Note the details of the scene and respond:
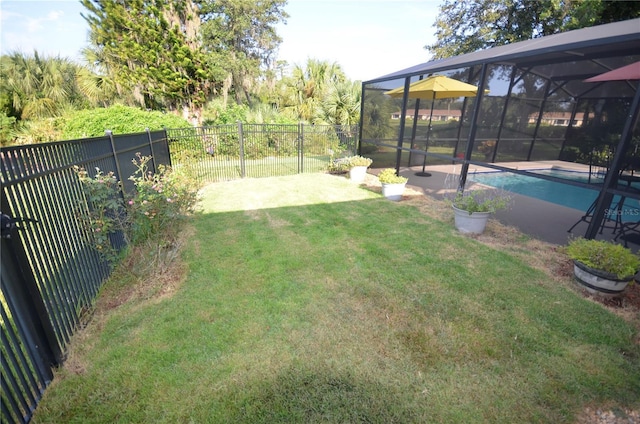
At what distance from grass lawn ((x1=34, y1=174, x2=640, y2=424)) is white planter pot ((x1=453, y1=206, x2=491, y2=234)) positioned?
2.05 feet

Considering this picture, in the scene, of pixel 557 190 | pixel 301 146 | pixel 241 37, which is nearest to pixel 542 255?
pixel 557 190

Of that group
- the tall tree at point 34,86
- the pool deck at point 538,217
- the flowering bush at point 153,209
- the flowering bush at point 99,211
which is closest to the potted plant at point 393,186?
the pool deck at point 538,217

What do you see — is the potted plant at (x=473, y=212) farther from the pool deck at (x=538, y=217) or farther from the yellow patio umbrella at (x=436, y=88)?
the yellow patio umbrella at (x=436, y=88)

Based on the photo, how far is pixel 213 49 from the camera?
14.9m

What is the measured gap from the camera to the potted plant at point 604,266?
2824 millimetres

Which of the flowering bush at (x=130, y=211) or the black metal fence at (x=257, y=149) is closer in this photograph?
the flowering bush at (x=130, y=211)

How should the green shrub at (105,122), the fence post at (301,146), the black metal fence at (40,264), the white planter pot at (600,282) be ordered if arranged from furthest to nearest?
1. the green shrub at (105,122)
2. the fence post at (301,146)
3. the white planter pot at (600,282)
4. the black metal fence at (40,264)

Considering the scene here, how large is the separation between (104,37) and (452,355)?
18.1m

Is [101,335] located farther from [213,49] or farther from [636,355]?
[213,49]

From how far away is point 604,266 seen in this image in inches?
115

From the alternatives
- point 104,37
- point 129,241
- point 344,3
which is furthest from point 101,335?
point 104,37

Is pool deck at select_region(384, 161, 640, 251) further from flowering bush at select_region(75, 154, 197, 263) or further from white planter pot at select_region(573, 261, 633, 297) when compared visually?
flowering bush at select_region(75, 154, 197, 263)

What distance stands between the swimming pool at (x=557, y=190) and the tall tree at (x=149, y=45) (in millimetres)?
13984

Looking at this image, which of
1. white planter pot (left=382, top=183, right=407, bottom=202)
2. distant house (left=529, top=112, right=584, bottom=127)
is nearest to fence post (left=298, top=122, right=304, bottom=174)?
white planter pot (left=382, top=183, right=407, bottom=202)
